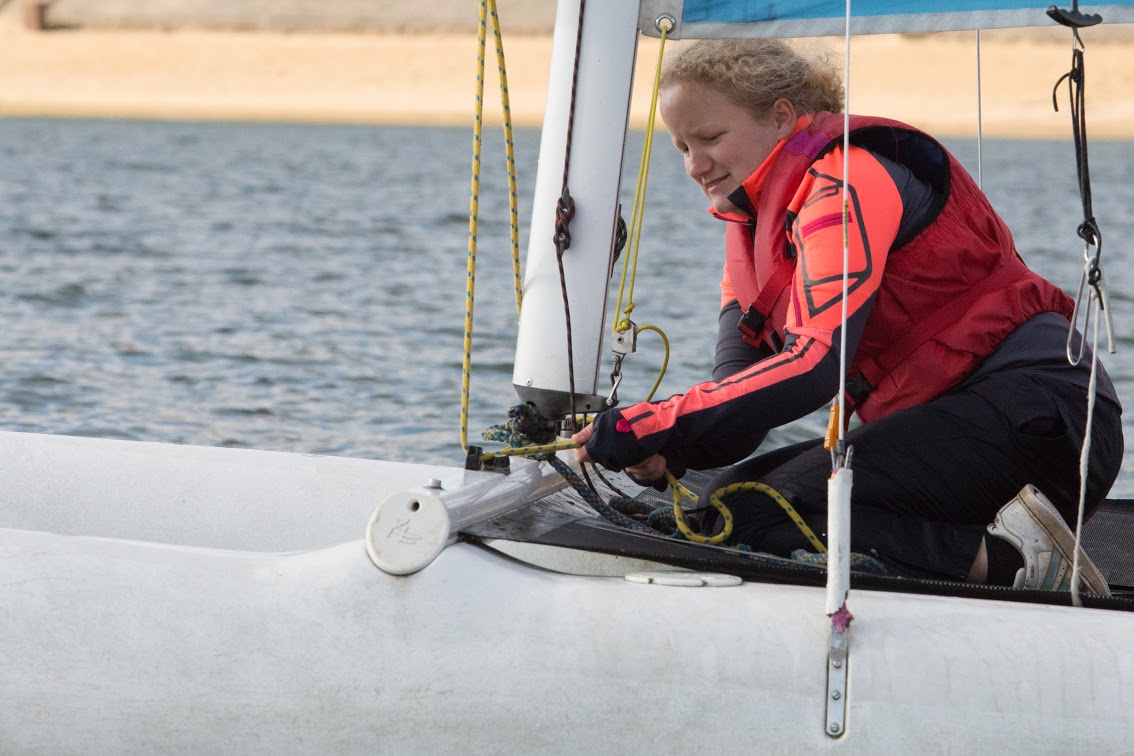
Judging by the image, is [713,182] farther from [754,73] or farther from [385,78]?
[385,78]

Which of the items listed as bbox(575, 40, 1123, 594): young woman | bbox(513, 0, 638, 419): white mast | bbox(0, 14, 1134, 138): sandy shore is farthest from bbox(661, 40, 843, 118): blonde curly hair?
bbox(0, 14, 1134, 138): sandy shore

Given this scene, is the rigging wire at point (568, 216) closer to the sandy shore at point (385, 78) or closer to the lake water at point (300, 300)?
the lake water at point (300, 300)

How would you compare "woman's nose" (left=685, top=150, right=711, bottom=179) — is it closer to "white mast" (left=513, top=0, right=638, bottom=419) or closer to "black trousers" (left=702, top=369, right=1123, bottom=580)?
"white mast" (left=513, top=0, right=638, bottom=419)

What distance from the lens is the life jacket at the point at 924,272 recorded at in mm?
2033

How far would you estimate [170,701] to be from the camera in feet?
5.78

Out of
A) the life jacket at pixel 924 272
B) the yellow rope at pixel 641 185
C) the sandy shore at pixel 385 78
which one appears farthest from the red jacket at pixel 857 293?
the sandy shore at pixel 385 78

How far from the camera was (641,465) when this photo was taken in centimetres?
209

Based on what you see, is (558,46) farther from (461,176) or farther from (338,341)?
(461,176)

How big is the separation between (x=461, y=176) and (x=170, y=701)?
17190 mm

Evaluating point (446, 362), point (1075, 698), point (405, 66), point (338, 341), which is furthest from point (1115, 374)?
point (405, 66)

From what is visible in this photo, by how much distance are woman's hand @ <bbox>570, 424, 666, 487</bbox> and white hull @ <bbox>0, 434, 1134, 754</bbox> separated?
0.23 metres

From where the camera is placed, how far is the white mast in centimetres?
220

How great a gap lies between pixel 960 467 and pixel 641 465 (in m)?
0.46

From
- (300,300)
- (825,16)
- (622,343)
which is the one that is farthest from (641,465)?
(300,300)
